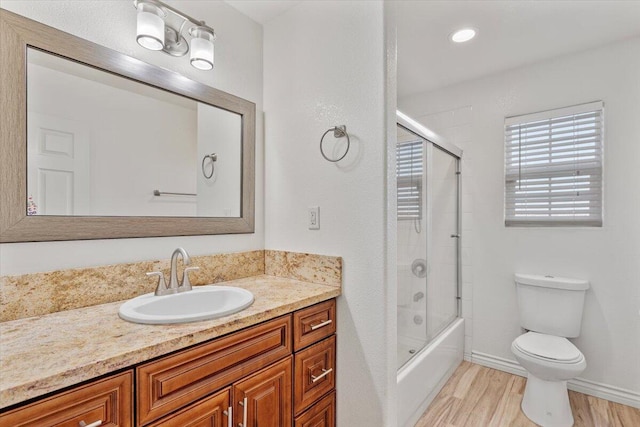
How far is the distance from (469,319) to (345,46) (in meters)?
2.30

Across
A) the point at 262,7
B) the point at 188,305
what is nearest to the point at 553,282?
the point at 188,305

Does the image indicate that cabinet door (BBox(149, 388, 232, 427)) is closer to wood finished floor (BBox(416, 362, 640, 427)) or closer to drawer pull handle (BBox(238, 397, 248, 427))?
drawer pull handle (BBox(238, 397, 248, 427))

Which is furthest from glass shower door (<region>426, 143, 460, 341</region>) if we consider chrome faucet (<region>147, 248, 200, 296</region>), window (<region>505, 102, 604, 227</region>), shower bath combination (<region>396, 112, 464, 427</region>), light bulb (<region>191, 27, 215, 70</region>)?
chrome faucet (<region>147, 248, 200, 296</region>)

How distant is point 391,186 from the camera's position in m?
1.42

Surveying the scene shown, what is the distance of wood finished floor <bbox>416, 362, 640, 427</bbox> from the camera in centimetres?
186

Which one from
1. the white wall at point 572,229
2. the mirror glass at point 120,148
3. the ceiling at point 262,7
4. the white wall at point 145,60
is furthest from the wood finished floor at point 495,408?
the ceiling at point 262,7

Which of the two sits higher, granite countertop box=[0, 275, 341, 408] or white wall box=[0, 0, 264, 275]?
white wall box=[0, 0, 264, 275]

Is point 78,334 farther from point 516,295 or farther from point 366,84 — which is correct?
point 516,295

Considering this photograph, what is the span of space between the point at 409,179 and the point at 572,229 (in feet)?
4.02

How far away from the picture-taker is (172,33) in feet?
4.75

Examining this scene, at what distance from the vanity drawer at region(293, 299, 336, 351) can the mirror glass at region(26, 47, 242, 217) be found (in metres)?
0.72

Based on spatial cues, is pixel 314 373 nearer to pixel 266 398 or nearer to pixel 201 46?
pixel 266 398

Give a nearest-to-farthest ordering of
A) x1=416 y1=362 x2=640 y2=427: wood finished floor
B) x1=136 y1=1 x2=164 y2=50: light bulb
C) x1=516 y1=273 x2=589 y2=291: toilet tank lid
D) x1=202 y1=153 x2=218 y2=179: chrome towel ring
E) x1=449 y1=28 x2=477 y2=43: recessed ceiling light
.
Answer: x1=136 y1=1 x2=164 y2=50: light bulb → x1=202 y1=153 x2=218 y2=179: chrome towel ring → x1=416 y1=362 x2=640 y2=427: wood finished floor → x1=449 y1=28 x2=477 y2=43: recessed ceiling light → x1=516 y1=273 x2=589 y2=291: toilet tank lid

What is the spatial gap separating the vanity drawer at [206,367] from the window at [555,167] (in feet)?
6.83
